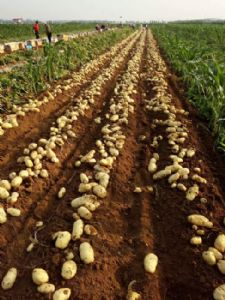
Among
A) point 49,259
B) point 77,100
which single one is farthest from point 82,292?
point 77,100

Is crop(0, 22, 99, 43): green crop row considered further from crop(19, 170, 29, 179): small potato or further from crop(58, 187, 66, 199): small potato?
crop(58, 187, 66, 199): small potato

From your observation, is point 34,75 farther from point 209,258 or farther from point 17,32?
point 17,32

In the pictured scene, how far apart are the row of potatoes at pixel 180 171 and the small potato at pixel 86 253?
2.79ft

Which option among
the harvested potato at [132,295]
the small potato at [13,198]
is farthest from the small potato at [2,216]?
the harvested potato at [132,295]

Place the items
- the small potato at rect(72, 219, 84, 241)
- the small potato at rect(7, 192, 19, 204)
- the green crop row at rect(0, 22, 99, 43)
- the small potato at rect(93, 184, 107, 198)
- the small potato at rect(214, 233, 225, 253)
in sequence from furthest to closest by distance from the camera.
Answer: the green crop row at rect(0, 22, 99, 43), the small potato at rect(93, 184, 107, 198), the small potato at rect(7, 192, 19, 204), the small potato at rect(72, 219, 84, 241), the small potato at rect(214, 233, 225, 253)

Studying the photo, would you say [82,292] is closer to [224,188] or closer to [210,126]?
[224,188]

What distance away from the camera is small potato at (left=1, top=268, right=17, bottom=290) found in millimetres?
2336

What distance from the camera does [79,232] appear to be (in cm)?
272

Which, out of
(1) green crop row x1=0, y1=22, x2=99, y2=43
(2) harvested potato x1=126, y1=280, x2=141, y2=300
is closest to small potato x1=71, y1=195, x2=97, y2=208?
(2) harvested potato x1=126, y1=280, x2=141, y2=300

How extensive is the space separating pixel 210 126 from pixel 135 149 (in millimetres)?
1414

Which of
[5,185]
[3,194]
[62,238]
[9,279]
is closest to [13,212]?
[3,194]

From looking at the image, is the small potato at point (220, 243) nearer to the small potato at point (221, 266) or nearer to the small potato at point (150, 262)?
the small potato at point (221, 266)

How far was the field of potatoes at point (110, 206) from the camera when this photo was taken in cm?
238

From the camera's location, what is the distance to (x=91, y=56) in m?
11.8
